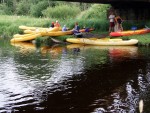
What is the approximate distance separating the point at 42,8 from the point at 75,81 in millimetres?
38910

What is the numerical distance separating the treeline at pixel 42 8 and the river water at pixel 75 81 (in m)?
23.1

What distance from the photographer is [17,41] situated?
3200cm

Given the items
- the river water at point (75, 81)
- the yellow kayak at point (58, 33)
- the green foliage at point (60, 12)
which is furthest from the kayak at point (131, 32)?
the green foliage at point (60, 12)

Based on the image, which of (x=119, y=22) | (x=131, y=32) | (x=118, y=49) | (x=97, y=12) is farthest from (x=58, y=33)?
(x=97, y=12)

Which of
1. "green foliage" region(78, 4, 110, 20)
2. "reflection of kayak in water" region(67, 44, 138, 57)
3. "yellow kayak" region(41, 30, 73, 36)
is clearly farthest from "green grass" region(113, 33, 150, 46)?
"green foliage" region(78, 4, 110, 20)

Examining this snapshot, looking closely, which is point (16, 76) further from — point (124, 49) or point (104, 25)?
point (104, 25)

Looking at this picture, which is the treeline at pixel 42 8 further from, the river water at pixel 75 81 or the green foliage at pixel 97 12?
the river water at pixel 75 81

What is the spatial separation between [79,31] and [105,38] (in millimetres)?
2804

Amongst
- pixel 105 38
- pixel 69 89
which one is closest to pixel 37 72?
pixel 69 89

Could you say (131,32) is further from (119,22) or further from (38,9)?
(38,9)

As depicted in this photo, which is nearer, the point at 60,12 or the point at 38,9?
the point at 60,12

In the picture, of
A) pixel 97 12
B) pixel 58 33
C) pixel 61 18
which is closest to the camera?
pixel 58 33

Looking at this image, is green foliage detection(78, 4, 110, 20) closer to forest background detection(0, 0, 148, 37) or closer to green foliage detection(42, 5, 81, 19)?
forest background detection(0, 0, 148, 37)

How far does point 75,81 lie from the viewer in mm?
15641
